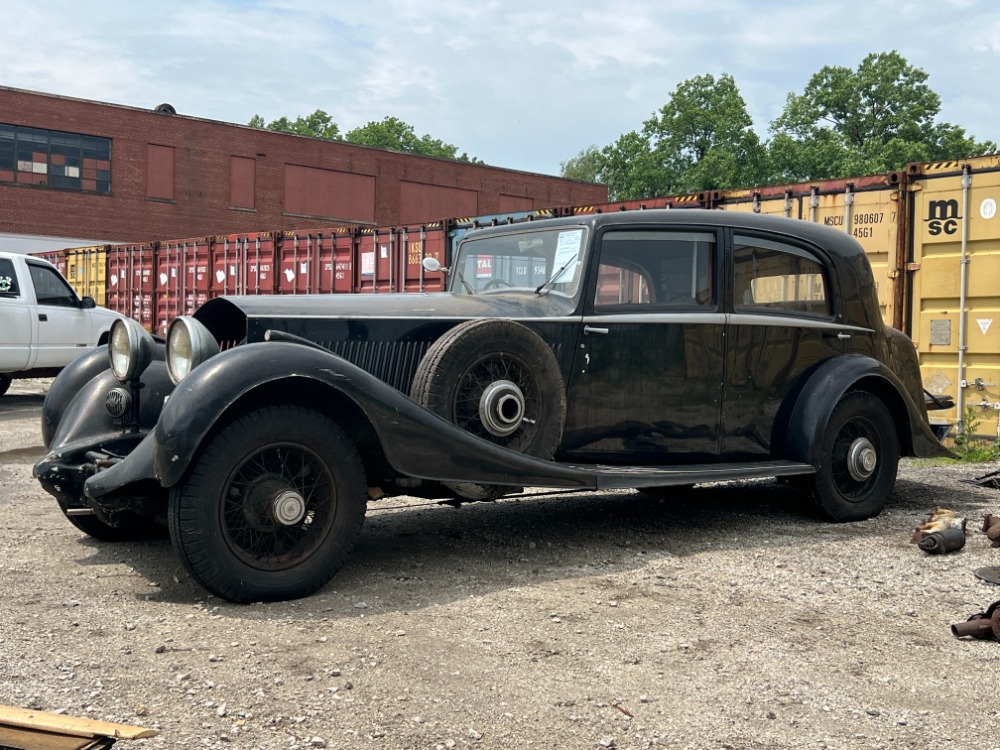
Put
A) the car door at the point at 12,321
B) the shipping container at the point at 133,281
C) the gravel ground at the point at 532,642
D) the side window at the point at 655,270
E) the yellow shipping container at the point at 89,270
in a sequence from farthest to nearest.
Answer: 1. the yellow shipping container at the point at 89,270
2. the shipping container at the point at 133,281
3. the car door at the point at 12,321
4. the side window at the point at 655,270
5. the gravel ground at the point at 532,642

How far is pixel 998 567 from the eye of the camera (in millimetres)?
4715

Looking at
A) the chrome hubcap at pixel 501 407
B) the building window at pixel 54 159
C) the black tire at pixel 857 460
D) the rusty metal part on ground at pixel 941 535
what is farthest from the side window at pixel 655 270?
the building window at pixel 54 159

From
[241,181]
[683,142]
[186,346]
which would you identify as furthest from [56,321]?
[683,142]

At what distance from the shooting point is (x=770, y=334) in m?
5.66

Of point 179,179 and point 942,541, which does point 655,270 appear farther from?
point 179,179

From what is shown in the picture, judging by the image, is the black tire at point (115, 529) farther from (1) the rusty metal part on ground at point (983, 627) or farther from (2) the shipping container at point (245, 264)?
(2) the shipping container at point (245, 264)

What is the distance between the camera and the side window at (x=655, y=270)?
5.28 m

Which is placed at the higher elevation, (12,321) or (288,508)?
(12,321)

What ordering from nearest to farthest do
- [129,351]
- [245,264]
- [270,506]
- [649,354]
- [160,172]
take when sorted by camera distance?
[270,506] < [129,351] < [649,354] < [245,264] < [160,172]

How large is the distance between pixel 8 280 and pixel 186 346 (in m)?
9.88

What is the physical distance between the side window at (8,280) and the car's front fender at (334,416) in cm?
1028

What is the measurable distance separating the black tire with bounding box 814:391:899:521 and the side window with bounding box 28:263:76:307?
1098 cm

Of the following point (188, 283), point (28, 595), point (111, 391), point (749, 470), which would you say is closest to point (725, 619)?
point (749, 470)

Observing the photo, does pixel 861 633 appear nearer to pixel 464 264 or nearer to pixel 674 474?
pixel 674 474
